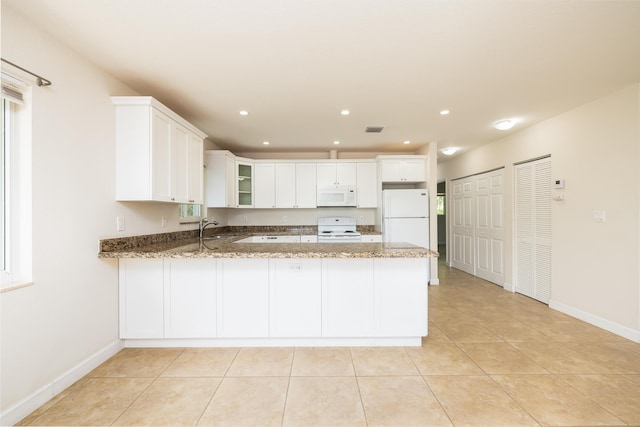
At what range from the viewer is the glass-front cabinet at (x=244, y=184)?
4844 mm

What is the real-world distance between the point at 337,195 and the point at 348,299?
2.73 m

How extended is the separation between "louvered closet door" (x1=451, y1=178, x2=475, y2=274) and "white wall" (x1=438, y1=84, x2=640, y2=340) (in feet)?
5.75

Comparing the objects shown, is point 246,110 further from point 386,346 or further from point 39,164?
point 386,346

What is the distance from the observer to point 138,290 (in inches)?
95.0

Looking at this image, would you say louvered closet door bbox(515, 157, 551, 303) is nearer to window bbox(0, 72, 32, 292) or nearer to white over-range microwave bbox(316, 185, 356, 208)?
white over-range microwave bbox(316, 185, 356, 208)

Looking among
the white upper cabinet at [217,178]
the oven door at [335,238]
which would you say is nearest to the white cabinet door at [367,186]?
the oven door at [335,238]

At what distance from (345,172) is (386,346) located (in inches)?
126

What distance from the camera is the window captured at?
1.64 meters

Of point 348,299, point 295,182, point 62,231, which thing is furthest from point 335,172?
point 62,231

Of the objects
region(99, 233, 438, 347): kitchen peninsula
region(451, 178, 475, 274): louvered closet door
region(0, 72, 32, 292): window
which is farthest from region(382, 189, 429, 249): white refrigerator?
region(0, 72, 32, 292): window

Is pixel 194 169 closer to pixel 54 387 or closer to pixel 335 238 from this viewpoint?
pixel 54 387

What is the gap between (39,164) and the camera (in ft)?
5.76

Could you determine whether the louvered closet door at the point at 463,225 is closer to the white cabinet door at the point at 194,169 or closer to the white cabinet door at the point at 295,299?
the white cabinet door at the point at 295,299

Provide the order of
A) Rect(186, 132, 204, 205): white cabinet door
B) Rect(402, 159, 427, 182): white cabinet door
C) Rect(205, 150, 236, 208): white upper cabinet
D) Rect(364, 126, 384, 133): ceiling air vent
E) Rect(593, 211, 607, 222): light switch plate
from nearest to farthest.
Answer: Rect(593, 211, 607, 222): light switch plate
Rect(186, 132, 204, 205): white cabinet door
Rect(364, 126, 384, 133): ceiling air vent
Rect(205, 150, 236, 208): white upper cabinet
Rect(402, 159, 427, 182): white cabinet door
